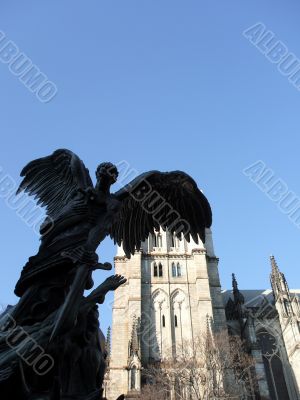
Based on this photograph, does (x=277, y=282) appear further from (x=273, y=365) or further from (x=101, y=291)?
(x=101, y=291)

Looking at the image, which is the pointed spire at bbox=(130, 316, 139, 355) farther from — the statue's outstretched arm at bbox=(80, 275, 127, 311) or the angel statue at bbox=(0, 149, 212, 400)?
the statue's outstretched arm at bbox=(80, 275, 127, 311)

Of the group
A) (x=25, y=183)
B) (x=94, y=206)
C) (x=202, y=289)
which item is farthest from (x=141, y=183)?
(x=202, y=289)

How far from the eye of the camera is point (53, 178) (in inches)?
193

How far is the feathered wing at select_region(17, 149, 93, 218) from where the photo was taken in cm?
455

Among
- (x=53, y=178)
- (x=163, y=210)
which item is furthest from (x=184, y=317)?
(x=53, y=178)

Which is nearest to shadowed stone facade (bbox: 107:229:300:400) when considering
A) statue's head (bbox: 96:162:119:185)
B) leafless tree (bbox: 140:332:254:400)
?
leafless tree (bbox: 140:332:254:400)

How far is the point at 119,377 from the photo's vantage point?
32625 mm

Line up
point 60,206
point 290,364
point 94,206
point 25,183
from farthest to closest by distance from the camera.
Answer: point 290,364 < point 25,183 < point 60,206 < point 94,206

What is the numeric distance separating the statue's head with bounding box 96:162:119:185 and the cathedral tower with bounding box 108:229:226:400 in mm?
29597

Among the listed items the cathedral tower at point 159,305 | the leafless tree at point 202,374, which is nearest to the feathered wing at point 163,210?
the leafless tree at point 202,374

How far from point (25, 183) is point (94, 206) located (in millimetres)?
1254

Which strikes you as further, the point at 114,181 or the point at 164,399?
the point at 164,399

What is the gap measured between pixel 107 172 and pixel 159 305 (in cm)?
3574

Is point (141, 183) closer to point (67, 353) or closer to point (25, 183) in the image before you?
point (25, 183)
